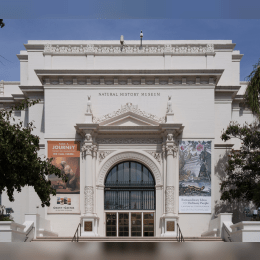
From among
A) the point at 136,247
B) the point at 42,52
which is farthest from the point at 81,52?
the point at 136,247

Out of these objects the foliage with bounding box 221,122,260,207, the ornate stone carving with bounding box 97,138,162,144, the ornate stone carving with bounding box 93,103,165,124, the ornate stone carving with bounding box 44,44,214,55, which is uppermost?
the ornate stone carving with bounding box 44,44,214,55

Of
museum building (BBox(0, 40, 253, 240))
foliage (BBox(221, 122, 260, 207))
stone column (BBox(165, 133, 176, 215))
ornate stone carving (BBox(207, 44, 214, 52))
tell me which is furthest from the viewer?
ornate stone carving (BBox(207, 44, 214, 52))

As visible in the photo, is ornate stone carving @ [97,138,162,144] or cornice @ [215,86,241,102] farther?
cornice @ [215,86,241,102]

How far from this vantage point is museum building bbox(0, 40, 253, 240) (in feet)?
81.2

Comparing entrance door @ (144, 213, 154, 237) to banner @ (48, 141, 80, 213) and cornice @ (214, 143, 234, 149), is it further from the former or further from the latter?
cornice @ (214, 143, 234, 149)

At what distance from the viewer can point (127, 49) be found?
2766 cm

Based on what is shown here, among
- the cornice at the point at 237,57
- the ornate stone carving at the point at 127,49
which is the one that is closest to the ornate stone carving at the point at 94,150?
the ornate stone carving at the point at 127,49

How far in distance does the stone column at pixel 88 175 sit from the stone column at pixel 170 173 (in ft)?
16.3

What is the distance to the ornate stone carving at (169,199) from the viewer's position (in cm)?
2419

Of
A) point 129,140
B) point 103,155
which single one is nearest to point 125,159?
point 129,140

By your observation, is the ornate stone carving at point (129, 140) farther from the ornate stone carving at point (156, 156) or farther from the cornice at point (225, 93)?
the cornice at point (225, 93)

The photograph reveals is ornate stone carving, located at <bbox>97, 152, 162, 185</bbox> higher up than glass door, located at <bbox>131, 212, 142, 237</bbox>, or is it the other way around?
ornate stone carving, located at <bbox>97, 152, 162, 185</bbox>

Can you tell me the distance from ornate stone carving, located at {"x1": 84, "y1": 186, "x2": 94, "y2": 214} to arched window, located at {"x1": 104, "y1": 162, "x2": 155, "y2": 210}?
4.54 feet

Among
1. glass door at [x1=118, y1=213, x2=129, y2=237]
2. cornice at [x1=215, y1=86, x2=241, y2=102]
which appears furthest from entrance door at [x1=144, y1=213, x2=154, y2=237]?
cornice at [x1=215, y1=86, x2=241, y2=102]
